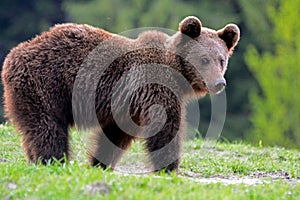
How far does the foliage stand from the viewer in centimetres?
2238

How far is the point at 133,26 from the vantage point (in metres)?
23.2

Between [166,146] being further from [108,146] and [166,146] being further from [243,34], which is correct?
[243,34]

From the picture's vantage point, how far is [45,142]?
742 cm

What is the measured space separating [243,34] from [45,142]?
710 inches

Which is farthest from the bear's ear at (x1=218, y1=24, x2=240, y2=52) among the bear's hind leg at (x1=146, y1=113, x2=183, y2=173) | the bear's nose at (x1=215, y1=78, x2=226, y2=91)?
the bear's hind leg at (x1=146, y1=113, x2=183, y2=173)

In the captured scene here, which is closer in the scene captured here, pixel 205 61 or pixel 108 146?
pixel 205 61

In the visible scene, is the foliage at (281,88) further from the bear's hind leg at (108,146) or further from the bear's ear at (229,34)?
the bear's hind leg at (108,146)

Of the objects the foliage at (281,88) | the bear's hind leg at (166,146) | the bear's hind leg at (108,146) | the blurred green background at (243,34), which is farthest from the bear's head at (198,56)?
the foliage at (281,88)

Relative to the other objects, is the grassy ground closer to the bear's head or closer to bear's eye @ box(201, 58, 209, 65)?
the bear's head

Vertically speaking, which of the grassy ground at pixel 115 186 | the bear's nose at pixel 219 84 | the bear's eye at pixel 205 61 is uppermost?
the bear's eye at pixel 205 61

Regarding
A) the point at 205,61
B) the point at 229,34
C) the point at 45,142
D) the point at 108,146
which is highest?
the point at 229,34

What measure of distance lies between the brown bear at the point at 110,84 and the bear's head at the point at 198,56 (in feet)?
0.04

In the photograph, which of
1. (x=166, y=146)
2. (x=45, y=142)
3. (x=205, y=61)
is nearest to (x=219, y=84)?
(x=205, y=61)

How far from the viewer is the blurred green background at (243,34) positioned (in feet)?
74.0
